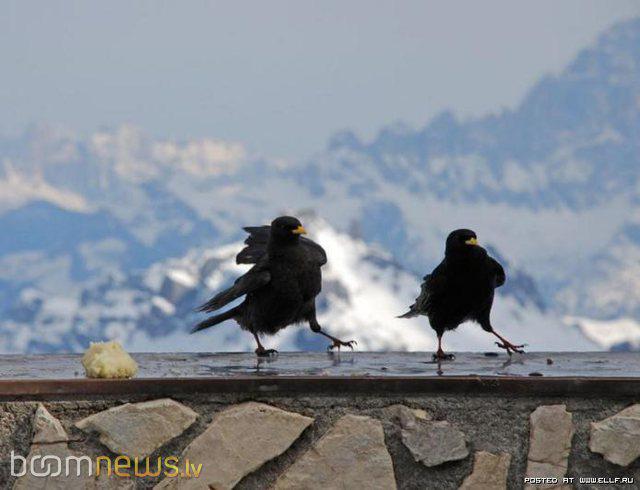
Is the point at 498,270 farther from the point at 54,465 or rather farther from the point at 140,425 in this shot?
the point at 54,465

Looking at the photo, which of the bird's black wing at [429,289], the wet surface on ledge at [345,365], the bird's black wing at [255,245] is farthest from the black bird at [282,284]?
the wet surface on ledge at [345,365]

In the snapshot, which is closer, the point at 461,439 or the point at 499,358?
the point at 461,439

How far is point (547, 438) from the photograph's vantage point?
29.4 feet

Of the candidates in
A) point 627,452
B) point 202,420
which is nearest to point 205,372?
point 202,420

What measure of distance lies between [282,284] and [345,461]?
225 inches

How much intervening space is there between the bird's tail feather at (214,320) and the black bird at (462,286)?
7.29 ft

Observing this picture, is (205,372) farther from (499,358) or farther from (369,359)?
(499,358)

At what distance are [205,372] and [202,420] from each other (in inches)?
50.2

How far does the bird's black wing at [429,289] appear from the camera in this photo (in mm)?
13703

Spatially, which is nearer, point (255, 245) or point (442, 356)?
point (442, 356)

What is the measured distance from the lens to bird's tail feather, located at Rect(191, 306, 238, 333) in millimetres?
14266

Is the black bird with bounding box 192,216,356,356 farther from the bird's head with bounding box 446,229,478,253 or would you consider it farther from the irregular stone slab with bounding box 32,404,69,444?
the irregular stone slab with bounding box 32,404,69,444

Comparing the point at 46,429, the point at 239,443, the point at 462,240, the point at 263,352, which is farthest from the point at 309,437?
the point at 462,240

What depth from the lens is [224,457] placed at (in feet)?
28.9
